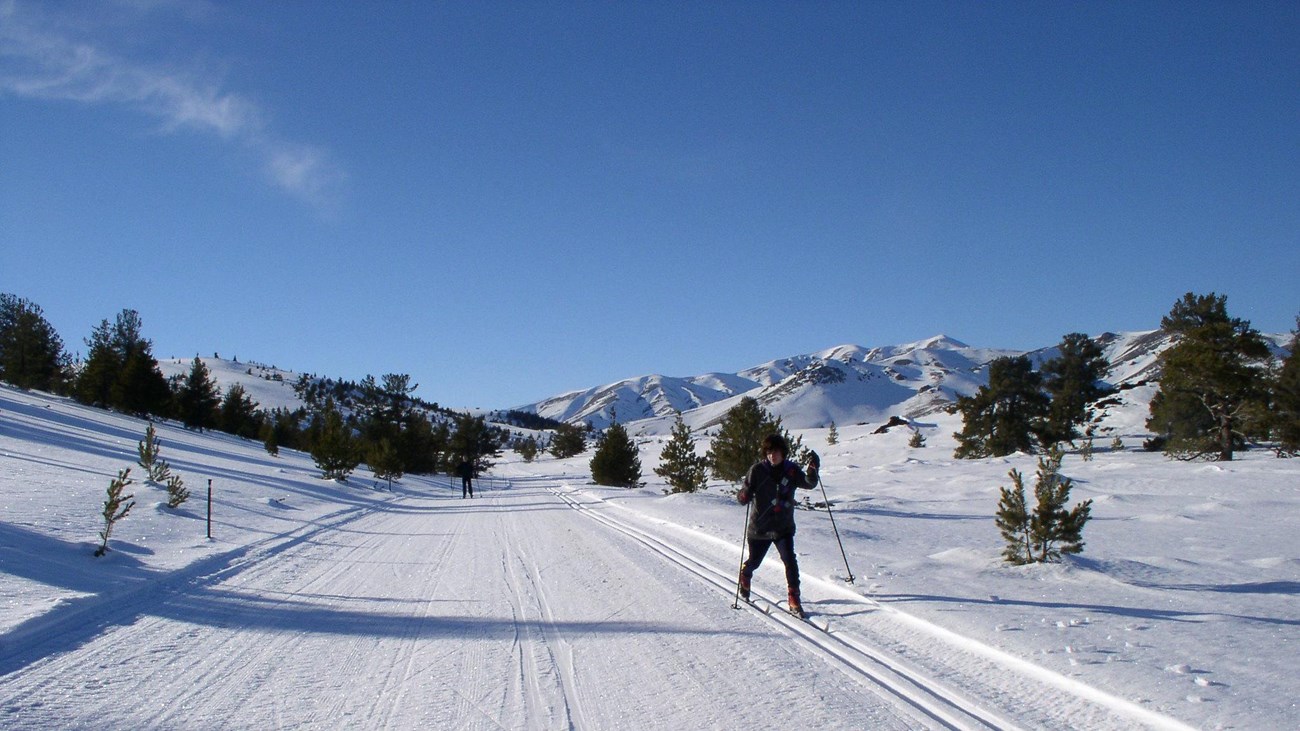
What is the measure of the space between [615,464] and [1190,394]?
26.4 metres

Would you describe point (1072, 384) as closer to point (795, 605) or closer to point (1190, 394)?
point (1190, 394)

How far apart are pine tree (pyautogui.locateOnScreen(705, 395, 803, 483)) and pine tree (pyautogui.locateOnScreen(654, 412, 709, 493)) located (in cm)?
187

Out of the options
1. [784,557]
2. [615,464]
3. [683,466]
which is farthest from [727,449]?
[784,557]

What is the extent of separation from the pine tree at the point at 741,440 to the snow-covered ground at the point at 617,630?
467 inches

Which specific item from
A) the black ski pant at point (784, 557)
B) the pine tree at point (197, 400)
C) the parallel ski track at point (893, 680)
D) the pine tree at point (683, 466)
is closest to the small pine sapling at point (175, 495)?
the parallel ski track at point (893, 680)

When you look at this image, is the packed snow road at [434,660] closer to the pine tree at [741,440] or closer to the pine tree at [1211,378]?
the pine tree at [741,440]

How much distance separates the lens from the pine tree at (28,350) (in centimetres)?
5988

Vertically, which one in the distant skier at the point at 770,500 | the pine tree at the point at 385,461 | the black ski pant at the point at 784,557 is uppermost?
the distant skier at the point at 770,500

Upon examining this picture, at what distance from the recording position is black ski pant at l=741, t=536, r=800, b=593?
7.35 m

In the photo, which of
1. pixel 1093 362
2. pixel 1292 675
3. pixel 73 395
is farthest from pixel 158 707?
pixel 73 395

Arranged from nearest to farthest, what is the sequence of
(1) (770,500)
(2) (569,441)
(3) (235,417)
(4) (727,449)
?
(1) (770,500) < (4) (727,449) < (3) (235,417) < (2) (569,441)

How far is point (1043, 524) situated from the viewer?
943 centimetres

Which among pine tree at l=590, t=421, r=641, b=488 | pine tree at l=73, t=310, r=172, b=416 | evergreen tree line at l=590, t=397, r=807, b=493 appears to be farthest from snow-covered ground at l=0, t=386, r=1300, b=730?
pine tree at l=73, t=310, r=172, b=416

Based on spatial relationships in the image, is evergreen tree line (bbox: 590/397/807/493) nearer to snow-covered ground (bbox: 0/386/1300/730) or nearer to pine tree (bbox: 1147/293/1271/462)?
snow-covered ground (bbox: 0/386/1300/730)
